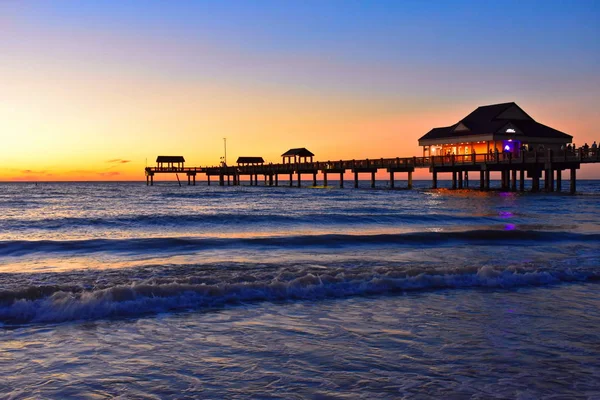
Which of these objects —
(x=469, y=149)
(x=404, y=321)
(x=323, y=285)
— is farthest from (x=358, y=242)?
(x=469, y=149)

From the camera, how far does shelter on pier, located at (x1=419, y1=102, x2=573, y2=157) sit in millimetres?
49750

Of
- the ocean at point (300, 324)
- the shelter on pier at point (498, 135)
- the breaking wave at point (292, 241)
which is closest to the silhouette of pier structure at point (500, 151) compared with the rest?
the shelter on pier at point (498, 135)

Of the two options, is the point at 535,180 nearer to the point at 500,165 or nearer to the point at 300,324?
the point at 500,165

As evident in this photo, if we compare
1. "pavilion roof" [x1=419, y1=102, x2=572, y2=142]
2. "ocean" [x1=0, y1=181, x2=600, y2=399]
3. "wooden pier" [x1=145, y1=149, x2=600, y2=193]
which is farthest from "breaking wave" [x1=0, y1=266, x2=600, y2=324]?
"pavilion roof" [x1=419, y1=102, x2=572, y2=142]

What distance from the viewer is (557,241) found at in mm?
16641

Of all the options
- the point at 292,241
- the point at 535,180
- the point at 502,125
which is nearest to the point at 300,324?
the point at 292,241

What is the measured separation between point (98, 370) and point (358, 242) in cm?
1231

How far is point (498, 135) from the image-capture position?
49.5 m

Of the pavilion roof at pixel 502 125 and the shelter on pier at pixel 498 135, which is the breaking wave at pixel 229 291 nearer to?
the shelter on pier at pixel 498 135

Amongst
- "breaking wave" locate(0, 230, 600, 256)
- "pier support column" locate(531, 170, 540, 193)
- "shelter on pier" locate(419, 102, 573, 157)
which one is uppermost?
"shelter on pier" locate(419, 102, 573, 157)

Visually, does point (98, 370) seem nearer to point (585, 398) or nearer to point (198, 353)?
point (198, 353)

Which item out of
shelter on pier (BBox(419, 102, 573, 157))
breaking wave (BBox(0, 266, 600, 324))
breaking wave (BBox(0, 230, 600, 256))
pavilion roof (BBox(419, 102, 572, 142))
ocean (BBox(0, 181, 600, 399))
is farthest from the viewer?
pavilion roof (BBox(419, 102, 572, 142))

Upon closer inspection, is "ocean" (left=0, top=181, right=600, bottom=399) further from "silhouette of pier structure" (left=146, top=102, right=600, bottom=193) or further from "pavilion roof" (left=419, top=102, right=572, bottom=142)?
"pavilion roof" (left=419, top=102, right=572, bottom=142)

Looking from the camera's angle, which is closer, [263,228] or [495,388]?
[495,388]
